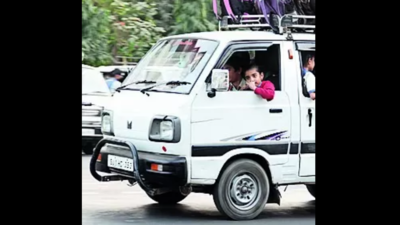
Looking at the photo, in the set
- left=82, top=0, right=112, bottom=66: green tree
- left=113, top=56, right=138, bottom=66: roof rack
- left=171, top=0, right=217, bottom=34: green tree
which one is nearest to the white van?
left=82, top=0, right=112, bottom=66: green tree

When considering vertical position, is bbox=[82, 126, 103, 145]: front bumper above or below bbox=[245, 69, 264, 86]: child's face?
below

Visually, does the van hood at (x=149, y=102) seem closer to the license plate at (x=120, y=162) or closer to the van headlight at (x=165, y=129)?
the van headlight at (x=165, y=129)

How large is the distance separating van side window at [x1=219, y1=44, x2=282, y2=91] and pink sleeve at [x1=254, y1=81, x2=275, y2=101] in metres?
0.18

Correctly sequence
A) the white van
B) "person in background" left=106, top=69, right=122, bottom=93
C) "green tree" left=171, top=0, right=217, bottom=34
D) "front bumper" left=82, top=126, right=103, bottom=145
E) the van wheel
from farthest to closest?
"green tree" left=171, top=0, right=217, bottom=34
"person in background" left=106, top=69, right=122, bottom=93
"front bumper" left=82, top=126, right=103, bottom=145
the van wheel
the white van

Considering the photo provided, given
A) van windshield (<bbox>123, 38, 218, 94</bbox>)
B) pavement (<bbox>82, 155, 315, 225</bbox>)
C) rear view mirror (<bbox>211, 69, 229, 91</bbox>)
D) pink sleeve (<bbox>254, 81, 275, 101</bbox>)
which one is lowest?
pavement (<bbox>82, 155, 315, 225</bbox>)

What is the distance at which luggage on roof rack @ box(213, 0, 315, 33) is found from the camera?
877cm

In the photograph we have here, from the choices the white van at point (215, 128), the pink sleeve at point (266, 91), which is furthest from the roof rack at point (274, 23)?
the pink sleeve at point (266, 91)

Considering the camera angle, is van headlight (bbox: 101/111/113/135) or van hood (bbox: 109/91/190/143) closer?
van hood (bbox: 109/91/190/143)

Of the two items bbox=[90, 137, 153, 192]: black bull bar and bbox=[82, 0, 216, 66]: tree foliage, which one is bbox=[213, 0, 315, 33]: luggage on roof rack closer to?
bbox=[90, 137, 153, 192]: black bull bar

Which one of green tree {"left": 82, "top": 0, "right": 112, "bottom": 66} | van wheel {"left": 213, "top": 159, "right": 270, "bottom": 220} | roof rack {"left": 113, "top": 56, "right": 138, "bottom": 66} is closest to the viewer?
van wheel {"left": 213, "top": 159, "right": 270, "bottom": 220}

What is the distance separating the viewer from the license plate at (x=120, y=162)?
331 inches

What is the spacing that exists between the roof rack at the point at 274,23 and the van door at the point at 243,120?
0.23 meters
